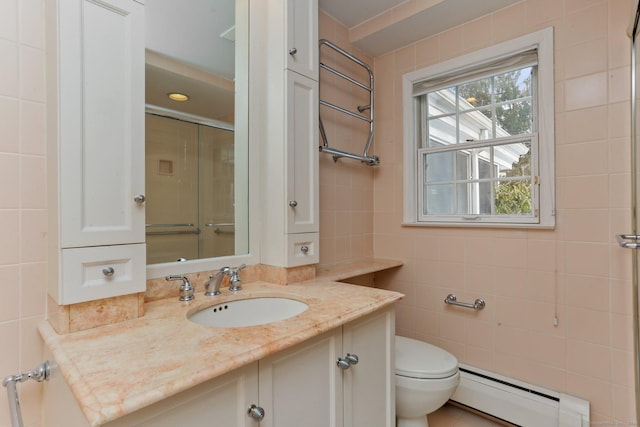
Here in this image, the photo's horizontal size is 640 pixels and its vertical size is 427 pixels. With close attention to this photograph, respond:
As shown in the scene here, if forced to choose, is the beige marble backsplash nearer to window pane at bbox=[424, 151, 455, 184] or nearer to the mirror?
the mirror

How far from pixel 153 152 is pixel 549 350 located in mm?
2110

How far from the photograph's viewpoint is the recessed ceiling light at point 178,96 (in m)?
1.29

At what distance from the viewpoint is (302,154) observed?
1.52 metres

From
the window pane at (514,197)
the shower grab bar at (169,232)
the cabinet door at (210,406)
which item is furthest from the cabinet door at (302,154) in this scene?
the window pane at (514,197)

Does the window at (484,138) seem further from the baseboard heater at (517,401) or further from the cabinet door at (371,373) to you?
the cabinet door at (371,373)

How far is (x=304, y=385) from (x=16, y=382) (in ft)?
2.65

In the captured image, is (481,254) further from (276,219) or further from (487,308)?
(276,219)

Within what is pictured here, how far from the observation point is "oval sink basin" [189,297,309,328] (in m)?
1.19

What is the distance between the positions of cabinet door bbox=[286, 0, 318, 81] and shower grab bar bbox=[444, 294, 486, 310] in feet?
4.94

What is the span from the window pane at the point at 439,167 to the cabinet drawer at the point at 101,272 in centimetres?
178

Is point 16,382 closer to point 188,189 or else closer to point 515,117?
point 188,189

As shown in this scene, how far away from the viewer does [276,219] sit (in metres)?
1.49

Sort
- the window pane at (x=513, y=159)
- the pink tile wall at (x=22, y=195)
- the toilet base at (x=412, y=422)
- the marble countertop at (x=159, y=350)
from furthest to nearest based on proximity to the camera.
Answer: the window pane at (x=513, y=159) < the toilet base at (x=412, y=422) < the pink tile wall at (x=22, y=195) < the marble countertop at (x=159, y=350)

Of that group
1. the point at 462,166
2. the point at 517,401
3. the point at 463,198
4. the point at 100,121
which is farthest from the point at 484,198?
Answer: the point at 100,121
